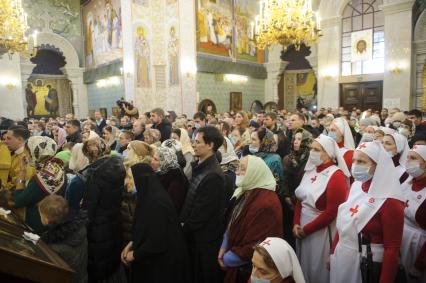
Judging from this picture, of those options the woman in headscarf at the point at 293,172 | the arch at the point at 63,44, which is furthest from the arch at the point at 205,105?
the woman in headscarf at the point at 293,172

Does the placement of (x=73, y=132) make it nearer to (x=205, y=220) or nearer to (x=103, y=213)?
(x=103, y=213)

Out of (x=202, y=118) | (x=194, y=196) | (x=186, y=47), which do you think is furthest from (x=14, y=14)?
(x=194, y=196)

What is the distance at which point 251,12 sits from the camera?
760 inches

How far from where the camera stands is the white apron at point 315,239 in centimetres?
328

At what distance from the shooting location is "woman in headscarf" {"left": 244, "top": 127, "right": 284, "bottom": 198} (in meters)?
4.18

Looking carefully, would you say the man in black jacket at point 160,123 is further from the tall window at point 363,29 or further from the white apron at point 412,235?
the tall window at point 363,29

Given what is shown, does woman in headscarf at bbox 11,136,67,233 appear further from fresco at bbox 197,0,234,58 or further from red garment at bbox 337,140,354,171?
fresco at bbox 197,0,234,58

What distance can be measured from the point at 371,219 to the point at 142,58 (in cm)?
1475

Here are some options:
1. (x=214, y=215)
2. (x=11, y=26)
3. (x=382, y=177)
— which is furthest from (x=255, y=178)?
(x=11, y=26)

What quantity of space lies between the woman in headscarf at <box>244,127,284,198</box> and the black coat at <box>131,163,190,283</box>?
5.75ft

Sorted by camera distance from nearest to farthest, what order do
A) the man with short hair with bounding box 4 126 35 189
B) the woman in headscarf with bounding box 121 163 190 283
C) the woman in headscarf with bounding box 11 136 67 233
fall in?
the woman in headscarf with bounding box 121 163 190 283
the woman in headscarf with bounding box 11 136 67 233
the man with short hair with bounding box 4 126 35 189

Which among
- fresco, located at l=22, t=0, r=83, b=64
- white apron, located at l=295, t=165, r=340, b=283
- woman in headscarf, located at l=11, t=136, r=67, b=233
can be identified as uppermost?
fresco, located at l=22, t=0, r=83, b=64

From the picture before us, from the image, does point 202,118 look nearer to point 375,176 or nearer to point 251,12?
point 375,176

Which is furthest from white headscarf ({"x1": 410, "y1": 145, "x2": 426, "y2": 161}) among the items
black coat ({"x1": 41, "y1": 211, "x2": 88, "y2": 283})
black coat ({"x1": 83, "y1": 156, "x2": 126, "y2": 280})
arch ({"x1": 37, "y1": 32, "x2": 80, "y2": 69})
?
arch ({"x1": 37, "y1": 32, "x2": 80, "y2": 69})
